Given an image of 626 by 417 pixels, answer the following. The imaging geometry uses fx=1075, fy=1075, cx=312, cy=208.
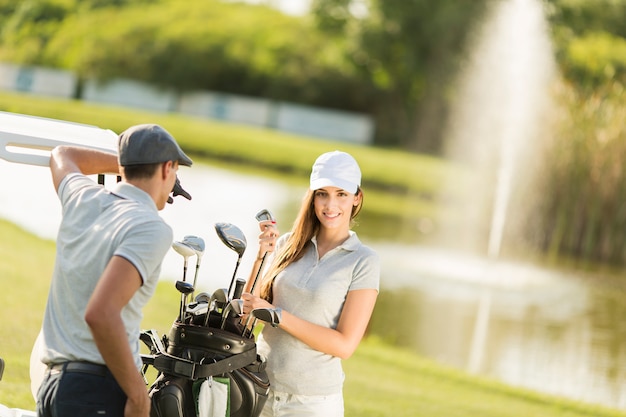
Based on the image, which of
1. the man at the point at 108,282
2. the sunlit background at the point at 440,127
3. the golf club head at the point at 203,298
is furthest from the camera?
the sunlit background at the point at 440,127

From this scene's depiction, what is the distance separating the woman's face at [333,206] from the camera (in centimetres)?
329

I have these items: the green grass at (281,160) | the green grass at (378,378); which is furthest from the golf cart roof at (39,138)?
the green grass at (281,160)

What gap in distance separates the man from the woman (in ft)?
2.02

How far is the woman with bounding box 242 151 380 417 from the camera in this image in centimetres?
321

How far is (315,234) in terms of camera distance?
11.2 feet

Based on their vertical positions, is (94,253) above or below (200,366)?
above

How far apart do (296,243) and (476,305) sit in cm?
912

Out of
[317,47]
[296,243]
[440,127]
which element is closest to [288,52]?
[317,47]

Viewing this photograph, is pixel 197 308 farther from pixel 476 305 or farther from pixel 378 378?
pixel 476 305

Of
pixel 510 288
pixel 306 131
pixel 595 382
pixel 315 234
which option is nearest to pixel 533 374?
pixel 595 382

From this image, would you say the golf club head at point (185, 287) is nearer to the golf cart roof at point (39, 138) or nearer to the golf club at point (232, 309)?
the golf club at point (232, 309)

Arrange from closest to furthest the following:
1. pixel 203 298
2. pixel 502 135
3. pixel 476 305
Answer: pixel 203 298
pixel 476 305
pixel 502 135

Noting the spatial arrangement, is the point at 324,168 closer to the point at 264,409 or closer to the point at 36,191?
the point at 264,409

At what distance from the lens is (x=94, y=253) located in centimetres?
255
